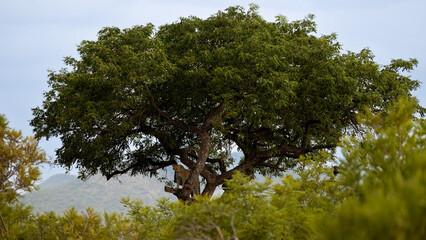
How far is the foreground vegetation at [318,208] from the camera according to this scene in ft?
6.44

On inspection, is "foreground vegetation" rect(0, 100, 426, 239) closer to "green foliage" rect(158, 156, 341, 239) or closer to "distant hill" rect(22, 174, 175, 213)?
"green foliage" rect(158, 156, 341, 239)

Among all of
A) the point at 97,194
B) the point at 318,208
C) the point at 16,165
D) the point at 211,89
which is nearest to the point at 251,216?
the point at 318,208

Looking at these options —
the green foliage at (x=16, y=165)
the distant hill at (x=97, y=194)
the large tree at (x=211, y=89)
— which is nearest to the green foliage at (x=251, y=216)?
the green foliage at (x=16, y=165)

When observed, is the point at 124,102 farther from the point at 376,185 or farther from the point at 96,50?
the point at 376,185

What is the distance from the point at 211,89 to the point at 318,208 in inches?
392

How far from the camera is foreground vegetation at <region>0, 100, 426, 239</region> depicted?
6.44ft

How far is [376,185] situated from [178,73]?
12371 mm

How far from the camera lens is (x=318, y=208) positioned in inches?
200

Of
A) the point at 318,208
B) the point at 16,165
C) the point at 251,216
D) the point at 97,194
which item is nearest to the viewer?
the point at 251,216

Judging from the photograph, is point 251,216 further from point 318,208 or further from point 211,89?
point 211,89

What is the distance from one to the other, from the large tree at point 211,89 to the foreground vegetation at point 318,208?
20.5ft

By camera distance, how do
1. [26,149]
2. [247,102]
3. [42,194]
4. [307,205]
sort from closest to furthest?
[307,205]
[26,149]
[247,102]
[42,194]

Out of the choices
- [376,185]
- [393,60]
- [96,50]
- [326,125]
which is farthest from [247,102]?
[376,185]

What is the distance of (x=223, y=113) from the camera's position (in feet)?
50.9
